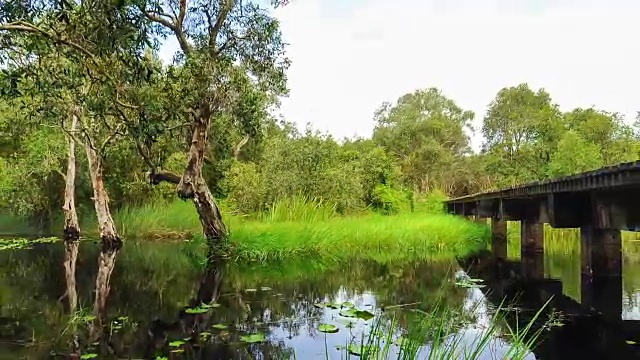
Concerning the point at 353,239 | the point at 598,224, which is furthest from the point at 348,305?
the point at 353,239

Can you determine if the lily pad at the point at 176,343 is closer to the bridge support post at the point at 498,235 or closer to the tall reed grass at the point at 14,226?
the bridge support post at the point at 498,235

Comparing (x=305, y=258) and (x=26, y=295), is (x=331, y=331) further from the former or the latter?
(x=305, y=258)

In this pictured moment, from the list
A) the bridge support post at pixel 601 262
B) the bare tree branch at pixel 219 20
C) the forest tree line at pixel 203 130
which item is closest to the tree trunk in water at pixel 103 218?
the forest tree line at pixel 203 130

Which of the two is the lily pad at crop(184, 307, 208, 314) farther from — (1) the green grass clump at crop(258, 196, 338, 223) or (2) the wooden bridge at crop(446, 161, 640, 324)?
(1) the green grass clump at crop(258, 196, 338, 223)

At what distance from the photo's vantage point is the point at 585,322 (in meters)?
5.25

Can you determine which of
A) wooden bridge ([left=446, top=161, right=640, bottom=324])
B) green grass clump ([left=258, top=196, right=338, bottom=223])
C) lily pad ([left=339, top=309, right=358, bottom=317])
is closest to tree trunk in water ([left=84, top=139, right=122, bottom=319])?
green grass clump ([left=258, top=196, right=338, bottom=223])

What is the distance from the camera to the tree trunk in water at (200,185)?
1163cm

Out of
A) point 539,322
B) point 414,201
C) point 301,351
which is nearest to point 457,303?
point 539,322

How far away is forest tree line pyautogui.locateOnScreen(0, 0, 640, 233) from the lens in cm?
575

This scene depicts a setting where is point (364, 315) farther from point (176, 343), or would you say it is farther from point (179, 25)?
point (179, 25)

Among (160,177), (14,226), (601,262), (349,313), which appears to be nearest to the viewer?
(349,313)

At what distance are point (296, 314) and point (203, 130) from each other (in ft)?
22.7

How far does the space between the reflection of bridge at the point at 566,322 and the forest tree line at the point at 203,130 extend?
14.1 feet

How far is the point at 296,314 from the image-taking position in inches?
224
